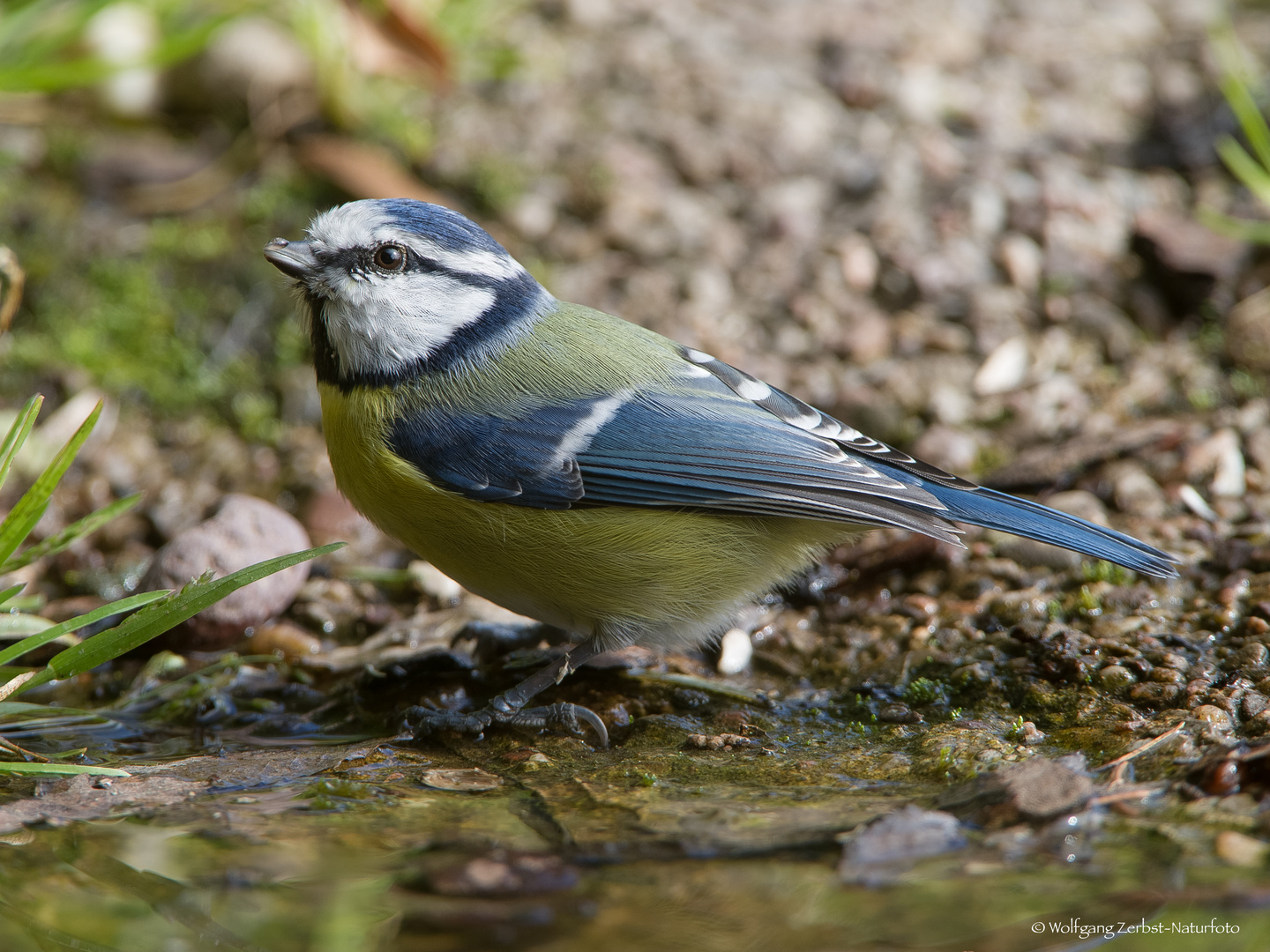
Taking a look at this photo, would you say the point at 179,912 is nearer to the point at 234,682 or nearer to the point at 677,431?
the point at 234,682

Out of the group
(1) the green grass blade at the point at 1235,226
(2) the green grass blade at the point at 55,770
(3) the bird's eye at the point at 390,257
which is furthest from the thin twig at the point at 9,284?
(1) the green grass blade at the point at 1235,226

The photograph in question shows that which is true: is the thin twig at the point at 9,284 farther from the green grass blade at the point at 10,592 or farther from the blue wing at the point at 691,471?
the blue wing at the point at 691,471

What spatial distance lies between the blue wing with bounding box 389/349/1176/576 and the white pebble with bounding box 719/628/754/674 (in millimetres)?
501

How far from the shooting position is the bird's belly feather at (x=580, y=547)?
2.74 m

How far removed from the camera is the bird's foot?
8.66ft

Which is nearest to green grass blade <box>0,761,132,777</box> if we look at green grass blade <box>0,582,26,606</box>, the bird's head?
green grass blade <box>0,582,26,606</box>

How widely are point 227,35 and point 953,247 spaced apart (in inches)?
129

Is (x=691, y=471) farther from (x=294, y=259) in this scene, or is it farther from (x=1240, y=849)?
(x=1240, y=849)

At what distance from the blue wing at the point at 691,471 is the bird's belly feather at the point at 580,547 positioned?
0.05 m

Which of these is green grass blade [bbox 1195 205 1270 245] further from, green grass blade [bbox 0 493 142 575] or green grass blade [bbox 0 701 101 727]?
green grass blade [bbox 0 701 101 727]

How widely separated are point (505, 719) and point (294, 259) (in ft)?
4.29

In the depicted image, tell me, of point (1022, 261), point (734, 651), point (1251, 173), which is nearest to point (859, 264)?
point (1022, 261)

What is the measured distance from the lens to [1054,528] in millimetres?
2684

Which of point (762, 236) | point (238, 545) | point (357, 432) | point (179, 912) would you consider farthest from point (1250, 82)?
point (179, 912)
